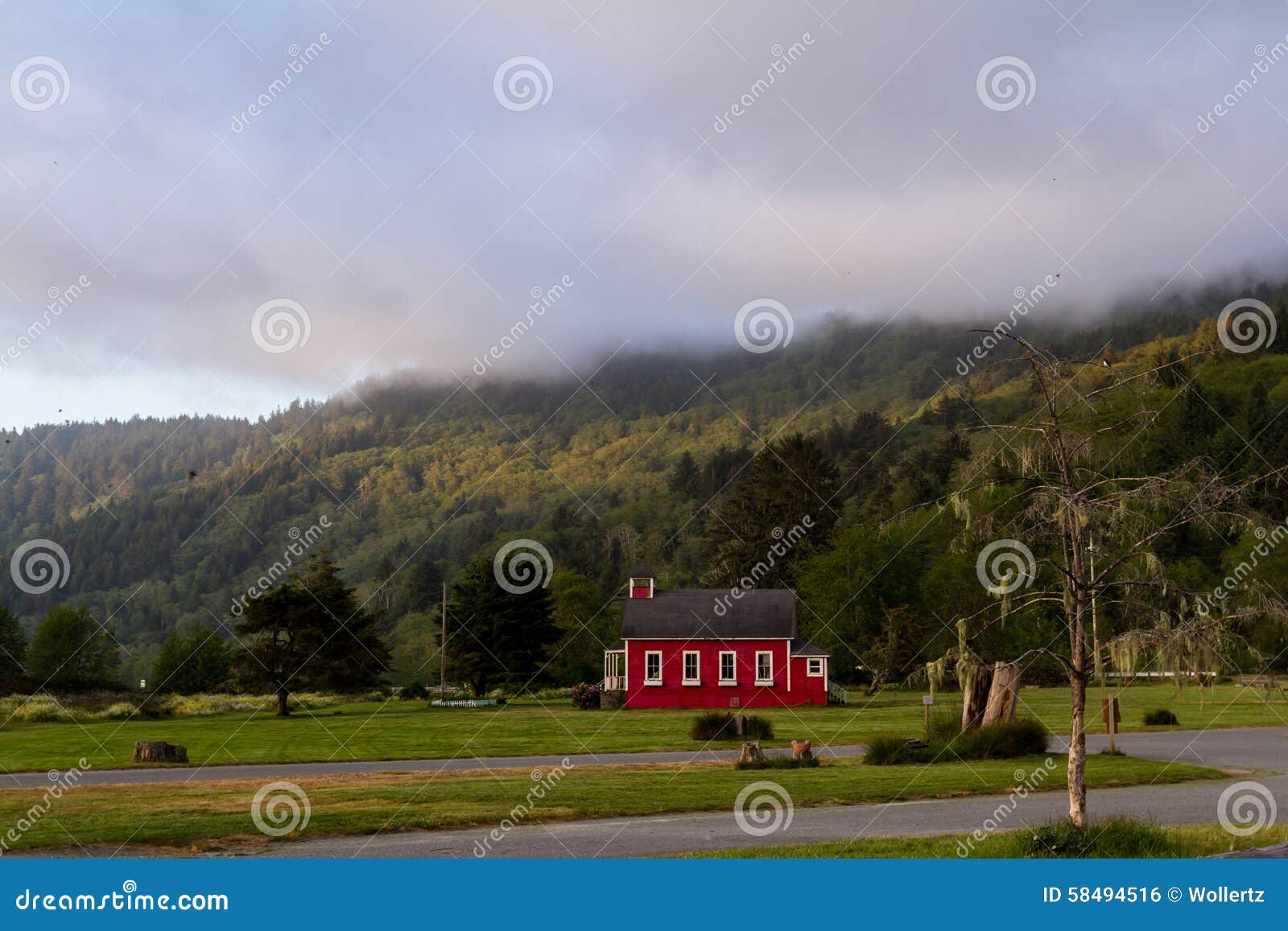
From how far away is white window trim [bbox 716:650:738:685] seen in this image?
→ 4994 cm

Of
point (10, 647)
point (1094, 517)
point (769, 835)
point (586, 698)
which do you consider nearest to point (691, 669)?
point (586, 698)

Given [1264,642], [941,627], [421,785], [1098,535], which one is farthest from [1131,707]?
[1098,535]

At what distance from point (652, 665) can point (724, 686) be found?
334cm

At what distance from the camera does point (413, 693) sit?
6025 centimetres

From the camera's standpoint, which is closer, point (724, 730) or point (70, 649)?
point (724, 730)

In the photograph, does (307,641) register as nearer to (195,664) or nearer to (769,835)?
(195,664)

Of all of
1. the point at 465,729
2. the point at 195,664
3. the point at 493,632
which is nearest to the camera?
the point at 465,729

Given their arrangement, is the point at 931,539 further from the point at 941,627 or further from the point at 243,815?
the point at 243,815

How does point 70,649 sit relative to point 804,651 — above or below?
above

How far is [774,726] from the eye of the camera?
117ft

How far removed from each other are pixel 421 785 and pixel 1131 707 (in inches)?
1408

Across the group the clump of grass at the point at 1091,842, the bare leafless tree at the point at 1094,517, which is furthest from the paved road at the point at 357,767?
the bare leafless tree at the point at 1094,517

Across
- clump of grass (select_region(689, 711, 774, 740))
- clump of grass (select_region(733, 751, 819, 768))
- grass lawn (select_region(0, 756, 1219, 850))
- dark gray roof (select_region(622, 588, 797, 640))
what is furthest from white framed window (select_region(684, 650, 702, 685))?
clump of grass (select_region(733, 751, 819, 768))

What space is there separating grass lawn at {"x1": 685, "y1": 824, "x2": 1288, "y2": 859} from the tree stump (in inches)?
722
